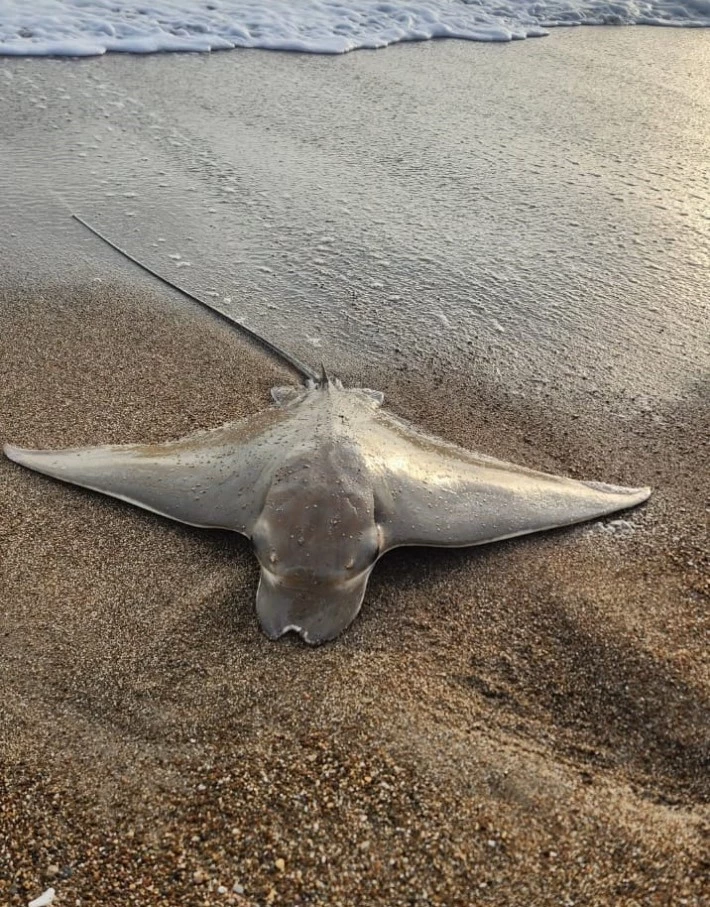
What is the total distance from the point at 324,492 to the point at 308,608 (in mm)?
444

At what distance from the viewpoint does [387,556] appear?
3.14 meters

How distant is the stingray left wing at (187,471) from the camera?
3086mm

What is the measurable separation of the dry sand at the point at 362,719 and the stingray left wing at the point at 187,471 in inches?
4.4

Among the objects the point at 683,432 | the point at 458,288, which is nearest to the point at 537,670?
the point at 683,432

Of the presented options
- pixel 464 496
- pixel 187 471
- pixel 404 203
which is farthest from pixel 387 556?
pixel 404 203

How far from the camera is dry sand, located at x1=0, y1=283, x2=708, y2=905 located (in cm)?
213

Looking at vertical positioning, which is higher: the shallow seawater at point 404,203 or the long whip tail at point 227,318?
the shallow seawater at point 404,203

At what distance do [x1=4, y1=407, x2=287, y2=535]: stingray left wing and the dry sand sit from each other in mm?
113

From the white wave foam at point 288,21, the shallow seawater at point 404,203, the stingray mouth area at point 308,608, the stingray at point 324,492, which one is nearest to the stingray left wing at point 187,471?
the stingray at point 324,492

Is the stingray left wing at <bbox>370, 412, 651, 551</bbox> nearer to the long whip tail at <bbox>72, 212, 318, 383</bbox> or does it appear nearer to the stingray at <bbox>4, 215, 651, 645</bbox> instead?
the stingray at <bbox>4, 215, 651, 645</bbox>

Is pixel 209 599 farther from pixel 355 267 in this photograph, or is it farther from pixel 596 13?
pixel 596 13

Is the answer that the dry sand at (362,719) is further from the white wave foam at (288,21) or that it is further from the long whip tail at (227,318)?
the white wave foam at (288,21)

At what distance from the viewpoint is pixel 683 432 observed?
400cm

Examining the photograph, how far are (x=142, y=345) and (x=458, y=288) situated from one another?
2077mm
